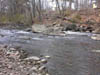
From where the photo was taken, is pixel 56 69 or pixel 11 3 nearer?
pixel 56 69

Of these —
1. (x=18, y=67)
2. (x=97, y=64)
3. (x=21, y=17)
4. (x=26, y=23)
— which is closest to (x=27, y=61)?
(x=18, y=67)

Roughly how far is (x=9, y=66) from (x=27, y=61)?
4.94 ft

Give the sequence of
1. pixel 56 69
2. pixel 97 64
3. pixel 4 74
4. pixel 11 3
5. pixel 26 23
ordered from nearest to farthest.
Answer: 1. pixel 4 74
2. pixel 56 69
3. pixel 97 64
4. pixel 26 23
5. pixel 11 3

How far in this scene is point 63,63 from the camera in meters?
7.62

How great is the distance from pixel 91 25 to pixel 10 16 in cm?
1941

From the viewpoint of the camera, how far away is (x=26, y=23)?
103 feet

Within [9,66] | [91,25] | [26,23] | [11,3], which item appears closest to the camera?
[9,66]

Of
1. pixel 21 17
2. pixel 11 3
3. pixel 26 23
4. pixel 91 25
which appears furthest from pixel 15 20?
pixel 91 25

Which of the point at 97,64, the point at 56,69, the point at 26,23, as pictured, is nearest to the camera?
the point at 56,69

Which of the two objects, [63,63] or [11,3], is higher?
[11,3]

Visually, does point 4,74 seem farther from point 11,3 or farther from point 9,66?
point 11,3

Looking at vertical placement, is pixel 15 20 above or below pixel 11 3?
below

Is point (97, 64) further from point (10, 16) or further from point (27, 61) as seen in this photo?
point (10, 16)

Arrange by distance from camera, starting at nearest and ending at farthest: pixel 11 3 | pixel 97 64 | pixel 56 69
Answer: pixel 56 69 < pixel 97 64 < pixel 11 3
